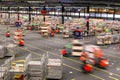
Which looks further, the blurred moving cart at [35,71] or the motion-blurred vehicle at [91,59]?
the motion-blurred vehicle at [91,59]

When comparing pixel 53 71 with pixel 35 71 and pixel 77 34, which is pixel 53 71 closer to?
pixel 35 71

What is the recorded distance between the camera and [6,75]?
19.7 m

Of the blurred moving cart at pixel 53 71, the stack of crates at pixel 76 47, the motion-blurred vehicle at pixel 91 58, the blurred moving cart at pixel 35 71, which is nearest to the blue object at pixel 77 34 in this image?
the stack of crates at pixel 76 47

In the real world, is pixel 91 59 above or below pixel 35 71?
above

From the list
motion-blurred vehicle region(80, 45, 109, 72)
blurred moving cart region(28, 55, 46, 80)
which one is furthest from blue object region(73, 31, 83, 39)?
blurred moving cart region(28, 55, 46, 80)

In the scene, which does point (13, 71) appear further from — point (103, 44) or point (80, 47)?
point (103, 44)

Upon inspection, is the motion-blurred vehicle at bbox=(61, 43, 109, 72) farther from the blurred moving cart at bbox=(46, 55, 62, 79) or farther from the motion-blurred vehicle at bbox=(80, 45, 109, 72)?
the blurred moving cart at bbox=(46, 55, 62, 79)

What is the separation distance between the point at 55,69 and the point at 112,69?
7.02 meters

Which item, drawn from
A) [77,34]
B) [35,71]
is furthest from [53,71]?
[77,34]

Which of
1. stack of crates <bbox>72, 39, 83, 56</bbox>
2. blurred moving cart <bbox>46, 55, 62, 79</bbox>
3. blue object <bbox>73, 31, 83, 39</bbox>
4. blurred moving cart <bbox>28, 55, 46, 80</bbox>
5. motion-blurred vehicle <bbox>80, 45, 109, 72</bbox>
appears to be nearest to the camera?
blurred moving cart <bbox>28, 55, 46, 80</bbox>

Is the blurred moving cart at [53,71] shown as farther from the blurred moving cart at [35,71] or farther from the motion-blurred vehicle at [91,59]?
the motion-blurred vehicle at [91,59]

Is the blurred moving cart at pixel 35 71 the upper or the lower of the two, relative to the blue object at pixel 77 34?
lower

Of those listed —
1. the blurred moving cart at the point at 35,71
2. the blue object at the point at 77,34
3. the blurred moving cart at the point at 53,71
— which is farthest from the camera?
the blue object at the point at 77,34

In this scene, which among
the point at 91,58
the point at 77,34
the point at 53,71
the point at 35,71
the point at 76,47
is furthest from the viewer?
the point at 77,34
